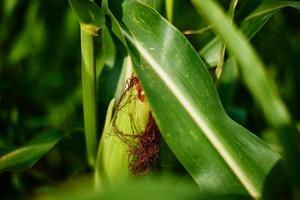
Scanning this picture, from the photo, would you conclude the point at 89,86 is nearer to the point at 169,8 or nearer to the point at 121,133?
the point at 121,133

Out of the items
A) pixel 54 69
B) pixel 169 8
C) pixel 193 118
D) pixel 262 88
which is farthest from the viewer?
pixel 54 69

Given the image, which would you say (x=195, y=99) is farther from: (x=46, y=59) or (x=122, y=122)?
(x=46, y=59)

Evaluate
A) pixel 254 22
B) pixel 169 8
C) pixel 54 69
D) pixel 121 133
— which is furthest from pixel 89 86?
pixel 54 69

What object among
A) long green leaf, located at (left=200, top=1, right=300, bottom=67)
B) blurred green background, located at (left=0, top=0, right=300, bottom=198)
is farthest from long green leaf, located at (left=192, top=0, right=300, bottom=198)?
blurred green background, located at (left=0, top=0, right=300, bottom=198)

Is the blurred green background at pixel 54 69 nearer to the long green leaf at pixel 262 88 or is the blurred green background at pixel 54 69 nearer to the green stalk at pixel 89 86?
the green stalk at pixel 89 86

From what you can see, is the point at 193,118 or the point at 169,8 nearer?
the point at 193,118

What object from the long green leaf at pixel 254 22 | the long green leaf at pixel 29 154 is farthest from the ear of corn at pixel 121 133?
the long green leaf at pixel 254 22

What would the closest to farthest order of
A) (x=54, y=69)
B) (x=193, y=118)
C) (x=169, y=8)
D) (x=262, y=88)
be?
(x=262, y=88)
(x=193, y=118)
(x=169, y=8)
(x=54, y=69)
